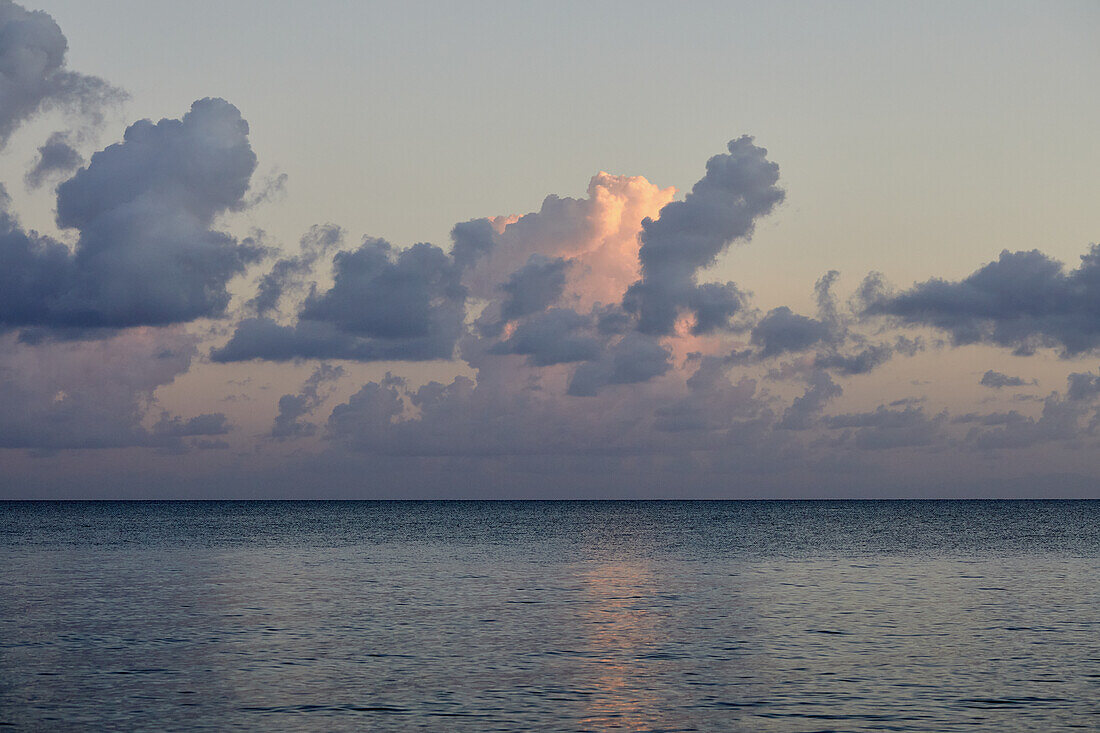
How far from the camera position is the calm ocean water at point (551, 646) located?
96.0ft

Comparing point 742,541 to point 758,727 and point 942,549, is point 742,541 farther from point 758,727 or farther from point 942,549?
point 758,727

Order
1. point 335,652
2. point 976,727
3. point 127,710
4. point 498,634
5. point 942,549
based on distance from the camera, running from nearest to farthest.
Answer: point 976,727, point 127,710, point 335,652, point 498,634, point 942,549

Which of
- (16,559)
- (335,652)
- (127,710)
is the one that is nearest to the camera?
(127,710)

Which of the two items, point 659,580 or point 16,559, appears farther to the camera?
point 16,559

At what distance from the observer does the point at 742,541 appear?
122625 millimetres

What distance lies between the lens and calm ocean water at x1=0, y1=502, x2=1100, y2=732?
2925cm

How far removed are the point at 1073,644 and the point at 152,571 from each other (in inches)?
2364

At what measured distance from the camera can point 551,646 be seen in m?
40.4

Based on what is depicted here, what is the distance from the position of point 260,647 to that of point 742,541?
292 feet

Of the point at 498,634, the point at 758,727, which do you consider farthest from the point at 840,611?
the point at 758,727

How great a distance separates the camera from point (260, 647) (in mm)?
40469

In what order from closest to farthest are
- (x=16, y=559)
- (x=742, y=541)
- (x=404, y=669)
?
1. (x=404, y=669)
2. (x=16, y=559)
3. (x=742, y=541)

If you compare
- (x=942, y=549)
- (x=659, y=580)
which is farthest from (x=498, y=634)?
(x=942, y=549)

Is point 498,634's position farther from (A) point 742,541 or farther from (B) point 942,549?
(A) point 742,541
